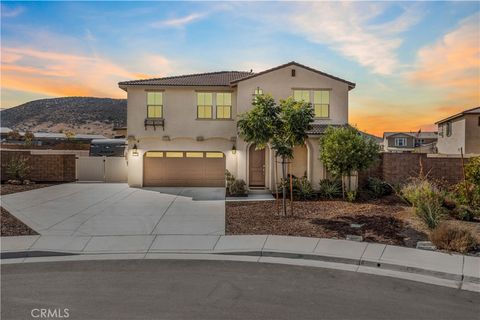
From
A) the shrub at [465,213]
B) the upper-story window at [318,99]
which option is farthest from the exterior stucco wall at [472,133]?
the shrub at [465,213]

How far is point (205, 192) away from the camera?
20797 millimetres

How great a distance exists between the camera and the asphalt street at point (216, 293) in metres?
6.37

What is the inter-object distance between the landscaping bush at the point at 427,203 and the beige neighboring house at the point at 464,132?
23.5 m

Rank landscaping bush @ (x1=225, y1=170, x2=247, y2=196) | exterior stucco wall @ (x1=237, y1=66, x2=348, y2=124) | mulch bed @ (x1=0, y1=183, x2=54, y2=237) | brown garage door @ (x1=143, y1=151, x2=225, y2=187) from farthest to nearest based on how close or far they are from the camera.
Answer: brown garage door @ (x1=143, y1=151, x2=225, y2=187)
exterior stucco wall @ (x1=237, y1=66, x2=348, y2=124)
landscaping bush @ (x1=225, y1=170, x2=247, y2=196)
mulch bed @ (x1=0, y1=183, x2=54, y2=237)

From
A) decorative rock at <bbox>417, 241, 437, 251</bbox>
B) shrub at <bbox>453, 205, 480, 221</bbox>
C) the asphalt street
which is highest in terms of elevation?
shrub at <bbox>453, 205, 480, 221</bbox>

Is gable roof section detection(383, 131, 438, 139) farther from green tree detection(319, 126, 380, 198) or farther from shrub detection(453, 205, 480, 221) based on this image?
shrub detection(453, 205, 480, 221)

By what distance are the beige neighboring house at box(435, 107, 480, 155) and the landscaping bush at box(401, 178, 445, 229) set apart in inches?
927

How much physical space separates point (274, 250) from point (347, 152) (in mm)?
9045

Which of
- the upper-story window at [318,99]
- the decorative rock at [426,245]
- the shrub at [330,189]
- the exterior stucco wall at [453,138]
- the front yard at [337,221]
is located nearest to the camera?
the decorative rock at [426,245]

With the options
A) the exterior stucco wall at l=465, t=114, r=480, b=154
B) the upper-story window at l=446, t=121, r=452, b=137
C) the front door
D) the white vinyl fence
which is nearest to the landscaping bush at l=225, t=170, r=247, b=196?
the front door

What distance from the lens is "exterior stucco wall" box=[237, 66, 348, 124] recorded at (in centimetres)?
2083

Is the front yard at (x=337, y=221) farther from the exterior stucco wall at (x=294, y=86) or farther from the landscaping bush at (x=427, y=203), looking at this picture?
the exterior stucco wall at (x=294, y=86)

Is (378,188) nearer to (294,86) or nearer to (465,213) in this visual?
(465,213)


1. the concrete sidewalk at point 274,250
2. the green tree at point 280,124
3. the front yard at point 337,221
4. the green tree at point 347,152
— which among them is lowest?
the concrete sidewalk at point 274,250
